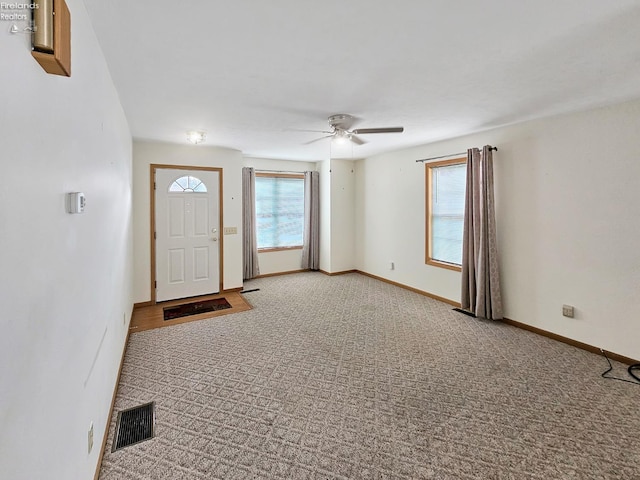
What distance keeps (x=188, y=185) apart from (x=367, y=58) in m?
3.64

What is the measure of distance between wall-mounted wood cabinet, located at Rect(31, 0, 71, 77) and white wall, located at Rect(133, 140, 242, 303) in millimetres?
3716

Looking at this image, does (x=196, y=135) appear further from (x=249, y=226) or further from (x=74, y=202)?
(x=74, y=202)

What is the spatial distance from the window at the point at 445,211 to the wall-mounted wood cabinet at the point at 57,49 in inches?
169

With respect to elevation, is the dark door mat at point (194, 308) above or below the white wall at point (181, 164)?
below

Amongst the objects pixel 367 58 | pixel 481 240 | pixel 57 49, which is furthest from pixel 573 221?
pixel 57 49

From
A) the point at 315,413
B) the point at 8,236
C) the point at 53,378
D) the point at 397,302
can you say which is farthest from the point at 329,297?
the point at 8,236

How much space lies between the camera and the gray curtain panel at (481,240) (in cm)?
373

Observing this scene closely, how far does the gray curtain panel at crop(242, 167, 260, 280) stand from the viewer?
5781mm

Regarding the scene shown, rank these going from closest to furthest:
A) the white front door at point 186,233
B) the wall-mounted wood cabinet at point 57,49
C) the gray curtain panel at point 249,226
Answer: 1. the wall-mounted wood cabinet at point 57,49
2. the white front door at point 186,233
3. the gray curtain panel at point 249,226

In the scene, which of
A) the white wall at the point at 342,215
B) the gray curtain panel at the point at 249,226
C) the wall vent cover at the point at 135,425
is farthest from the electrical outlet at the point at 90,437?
the white wall at the point at 342,215

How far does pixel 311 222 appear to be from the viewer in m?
6.54

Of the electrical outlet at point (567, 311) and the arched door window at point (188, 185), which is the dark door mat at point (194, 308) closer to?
the arched door window at point (188, 185)

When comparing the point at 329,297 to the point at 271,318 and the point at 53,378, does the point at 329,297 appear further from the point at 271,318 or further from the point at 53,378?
the point at 53,378

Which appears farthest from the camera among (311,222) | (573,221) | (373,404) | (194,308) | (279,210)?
(311,222)
